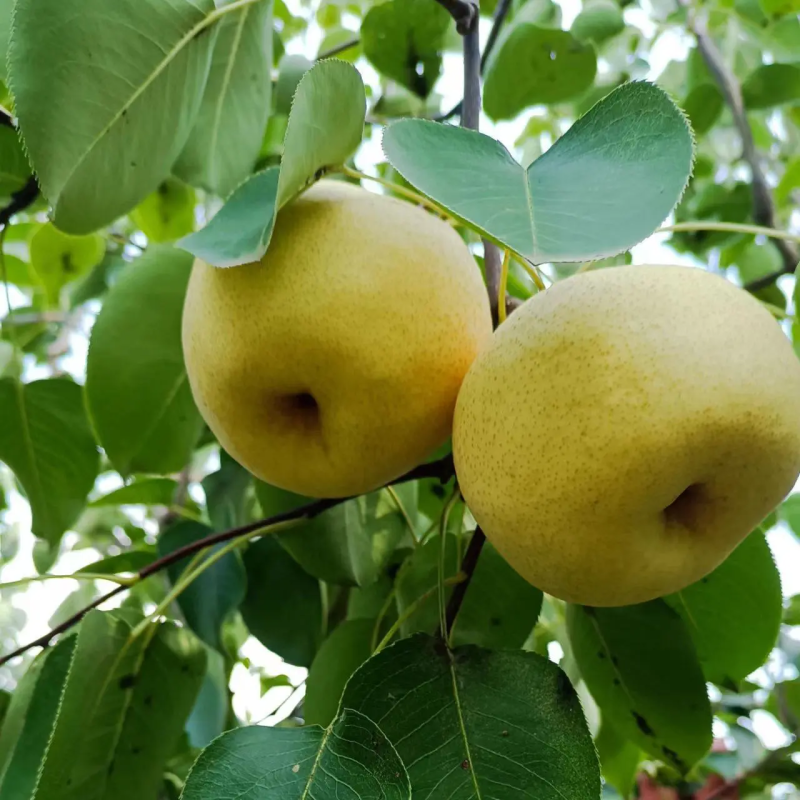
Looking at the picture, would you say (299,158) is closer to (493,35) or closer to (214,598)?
(214,598)

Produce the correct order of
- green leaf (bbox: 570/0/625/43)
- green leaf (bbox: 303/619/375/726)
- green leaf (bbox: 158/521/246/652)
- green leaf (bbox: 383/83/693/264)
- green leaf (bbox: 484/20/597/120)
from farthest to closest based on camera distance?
green leaf (bbox: 570/0/625/43), green leaf (bbox: 484/20/597/120), green leaf (bbox: 158/521/246/652), green leaf (bbox: 303/619/375/726), green leaf (bbox: 383/83/693/264)

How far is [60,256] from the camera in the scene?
1.11 metres

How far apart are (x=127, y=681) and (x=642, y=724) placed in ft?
1.54

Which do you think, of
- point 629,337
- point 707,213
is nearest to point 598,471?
point 629,337

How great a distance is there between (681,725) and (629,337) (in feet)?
1.33

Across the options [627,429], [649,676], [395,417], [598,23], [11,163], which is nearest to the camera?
[627,429]

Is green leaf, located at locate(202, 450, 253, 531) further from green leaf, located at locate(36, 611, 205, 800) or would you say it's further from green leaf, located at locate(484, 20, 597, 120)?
green leaf, located at locate(484, 20, 597, 120)

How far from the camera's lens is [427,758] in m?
0.53

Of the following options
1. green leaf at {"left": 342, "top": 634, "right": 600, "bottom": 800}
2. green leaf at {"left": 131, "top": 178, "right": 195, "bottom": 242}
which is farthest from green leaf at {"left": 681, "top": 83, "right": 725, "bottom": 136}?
green leaf at {"left": 342, "top": 634, "right": 600, "bottom": 800}

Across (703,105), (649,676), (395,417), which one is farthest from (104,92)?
(703,105)

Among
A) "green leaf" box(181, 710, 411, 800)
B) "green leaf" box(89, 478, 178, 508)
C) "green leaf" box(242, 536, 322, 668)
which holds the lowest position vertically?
"green leaf" box(89, 478, 178, 508)

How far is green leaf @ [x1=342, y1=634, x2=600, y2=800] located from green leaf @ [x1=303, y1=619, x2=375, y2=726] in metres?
0.14

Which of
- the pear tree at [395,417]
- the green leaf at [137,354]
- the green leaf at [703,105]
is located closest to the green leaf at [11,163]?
the pear tree at [395,417]

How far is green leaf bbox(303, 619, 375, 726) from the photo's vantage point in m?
0.71
